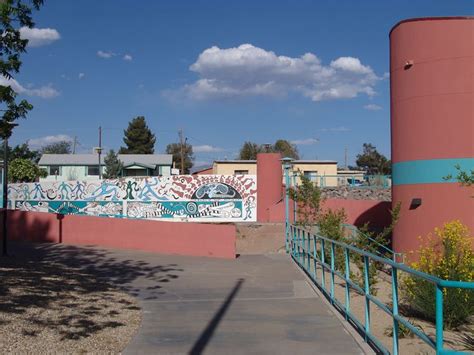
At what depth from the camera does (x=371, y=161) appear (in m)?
87.9

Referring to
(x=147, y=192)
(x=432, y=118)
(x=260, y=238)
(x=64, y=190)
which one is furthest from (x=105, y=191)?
(x=432, y=118)

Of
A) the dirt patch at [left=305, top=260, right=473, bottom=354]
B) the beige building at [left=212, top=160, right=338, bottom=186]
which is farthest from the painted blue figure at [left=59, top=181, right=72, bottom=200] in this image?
the dirt patch at [left=305, top=260, right=473, bottom=354]

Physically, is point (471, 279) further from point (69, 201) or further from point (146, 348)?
Answer: point (69, 201)

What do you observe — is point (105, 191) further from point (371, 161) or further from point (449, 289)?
point (371, 161)

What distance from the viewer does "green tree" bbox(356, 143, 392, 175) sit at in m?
79.6

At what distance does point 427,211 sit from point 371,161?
74.1 meters

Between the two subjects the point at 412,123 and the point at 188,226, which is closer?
the point at 412,123

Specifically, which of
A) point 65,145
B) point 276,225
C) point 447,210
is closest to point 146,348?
point 447,210

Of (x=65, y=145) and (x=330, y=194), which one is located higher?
(x=65, y=145)

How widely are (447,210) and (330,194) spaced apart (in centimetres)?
1417

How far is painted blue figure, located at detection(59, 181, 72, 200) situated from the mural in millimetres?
134

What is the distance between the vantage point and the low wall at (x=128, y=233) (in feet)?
59.3

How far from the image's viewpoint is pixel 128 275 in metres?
13.1

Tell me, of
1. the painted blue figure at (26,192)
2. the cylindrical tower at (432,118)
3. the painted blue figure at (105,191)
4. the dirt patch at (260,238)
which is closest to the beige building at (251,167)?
the painted blue figure at (105,191)
